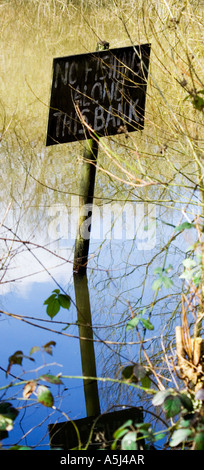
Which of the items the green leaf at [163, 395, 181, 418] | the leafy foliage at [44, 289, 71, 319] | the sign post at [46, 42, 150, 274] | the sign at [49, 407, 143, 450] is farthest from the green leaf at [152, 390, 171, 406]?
the sign post at [46, 42, 150, 274]

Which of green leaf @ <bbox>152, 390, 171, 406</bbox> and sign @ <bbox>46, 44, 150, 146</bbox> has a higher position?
sign @ <bbox>46, 44, 150, 146</bbox>

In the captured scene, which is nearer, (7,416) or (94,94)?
(7,416)

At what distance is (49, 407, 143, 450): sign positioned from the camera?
2580 mm

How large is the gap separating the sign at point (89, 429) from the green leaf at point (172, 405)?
59 centimetres

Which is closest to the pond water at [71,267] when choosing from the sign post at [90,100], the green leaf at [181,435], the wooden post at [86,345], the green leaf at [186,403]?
the wooden post at [86,345]

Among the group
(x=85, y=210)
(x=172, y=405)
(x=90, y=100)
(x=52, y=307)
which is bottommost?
(x=172, y=405)

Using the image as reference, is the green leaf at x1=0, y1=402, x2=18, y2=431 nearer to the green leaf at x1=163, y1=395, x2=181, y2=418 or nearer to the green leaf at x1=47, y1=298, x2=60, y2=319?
the green leaf at x1=163, y1=395, x2=181, y2=418

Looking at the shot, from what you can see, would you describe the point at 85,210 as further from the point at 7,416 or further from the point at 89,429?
the point at 7,416

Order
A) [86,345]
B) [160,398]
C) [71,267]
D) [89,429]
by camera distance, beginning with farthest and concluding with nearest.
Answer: [71,267] < [86,345] < [89,429] < [160,398]

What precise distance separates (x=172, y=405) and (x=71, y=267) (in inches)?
106

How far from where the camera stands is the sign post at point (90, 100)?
12.9 feet

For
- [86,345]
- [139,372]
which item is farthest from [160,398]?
[86,345]

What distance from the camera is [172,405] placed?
2.01 metres

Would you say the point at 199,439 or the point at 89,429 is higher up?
the point at 89,429
